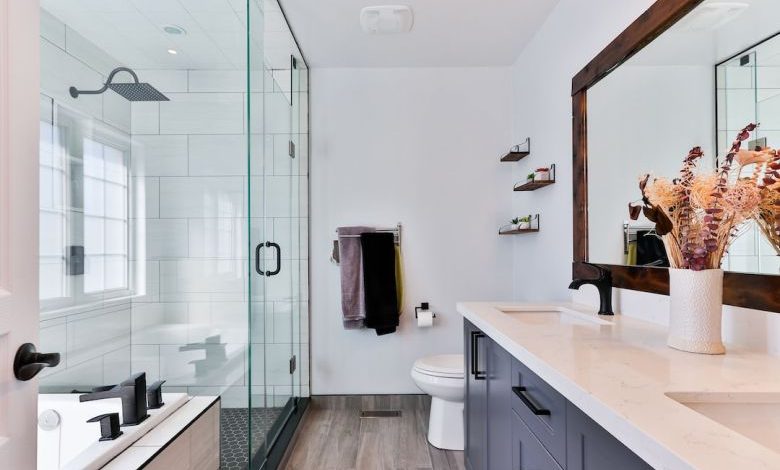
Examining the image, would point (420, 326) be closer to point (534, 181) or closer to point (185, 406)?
point (534, 181)

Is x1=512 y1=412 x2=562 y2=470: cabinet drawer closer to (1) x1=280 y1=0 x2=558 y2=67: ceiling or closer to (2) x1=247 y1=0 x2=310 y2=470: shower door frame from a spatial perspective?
(2) x1=247 y1=0 x2=310 y2=470: shower door frame

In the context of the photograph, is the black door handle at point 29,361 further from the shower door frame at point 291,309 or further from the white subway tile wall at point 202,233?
the shower door frame at point 291,309

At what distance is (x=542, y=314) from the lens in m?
1.75

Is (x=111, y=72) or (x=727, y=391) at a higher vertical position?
(x=111, y=72)

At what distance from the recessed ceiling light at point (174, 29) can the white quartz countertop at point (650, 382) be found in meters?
1.62

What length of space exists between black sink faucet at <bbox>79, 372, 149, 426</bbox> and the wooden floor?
105 centimetres

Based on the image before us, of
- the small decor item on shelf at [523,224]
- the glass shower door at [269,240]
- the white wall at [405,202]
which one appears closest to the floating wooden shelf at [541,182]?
the small decor item on shelf at [523,224]

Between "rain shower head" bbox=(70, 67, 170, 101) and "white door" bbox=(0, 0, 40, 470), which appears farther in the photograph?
"rain shower head" bbox=(70, 67, 170, 101)

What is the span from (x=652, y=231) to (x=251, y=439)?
1.77m

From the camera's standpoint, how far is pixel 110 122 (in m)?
1.30

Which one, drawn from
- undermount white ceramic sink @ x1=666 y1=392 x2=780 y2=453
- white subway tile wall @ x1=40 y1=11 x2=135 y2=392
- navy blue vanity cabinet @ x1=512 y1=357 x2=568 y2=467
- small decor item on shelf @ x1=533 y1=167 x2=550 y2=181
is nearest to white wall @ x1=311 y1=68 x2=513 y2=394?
small decor item on shelf @ x1=533 y1=167 x2=550 y2=181

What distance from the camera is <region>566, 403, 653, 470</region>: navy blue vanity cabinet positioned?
65 centimetres

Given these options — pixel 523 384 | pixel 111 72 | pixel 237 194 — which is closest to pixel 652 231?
pixel 523 384

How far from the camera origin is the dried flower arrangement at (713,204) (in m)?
0.88
